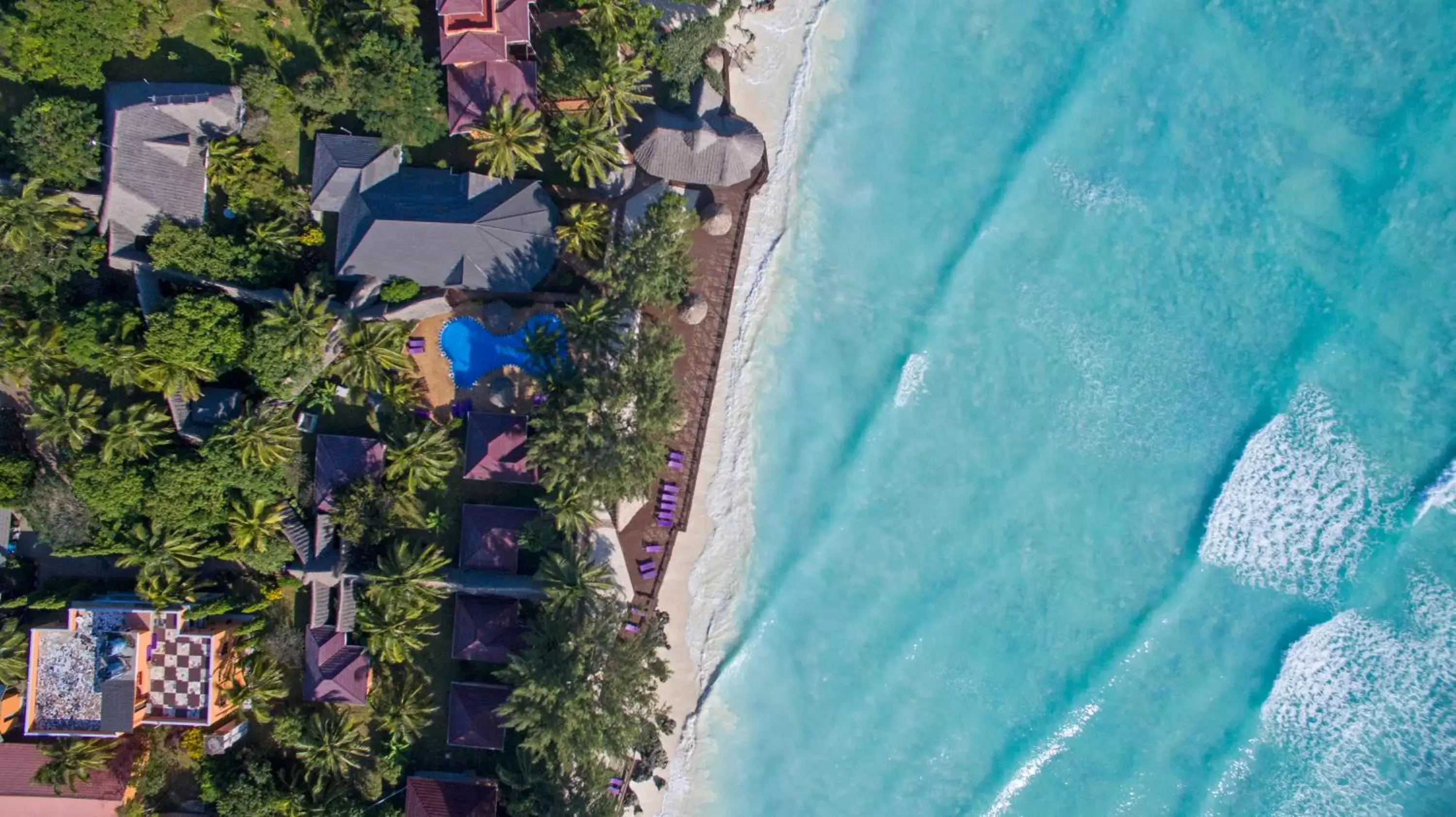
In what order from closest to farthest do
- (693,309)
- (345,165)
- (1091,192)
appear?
1. (345,165)
2. (693,309)
3. (1091,192)

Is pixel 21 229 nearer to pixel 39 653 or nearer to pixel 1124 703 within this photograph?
pixel 39 653

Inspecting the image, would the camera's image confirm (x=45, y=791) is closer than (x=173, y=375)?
No

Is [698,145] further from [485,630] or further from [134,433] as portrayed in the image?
[134,433]

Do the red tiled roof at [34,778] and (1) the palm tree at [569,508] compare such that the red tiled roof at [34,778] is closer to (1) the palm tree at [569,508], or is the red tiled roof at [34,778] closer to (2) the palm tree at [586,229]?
(1) the palm tree at [569,508]

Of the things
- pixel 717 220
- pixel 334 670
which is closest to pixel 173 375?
pixel 334 670

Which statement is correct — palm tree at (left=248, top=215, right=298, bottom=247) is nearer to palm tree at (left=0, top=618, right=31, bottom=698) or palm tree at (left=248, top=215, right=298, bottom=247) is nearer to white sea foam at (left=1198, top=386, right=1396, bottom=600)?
palm tree at (left=0, top=618, right=31, bottom=698)

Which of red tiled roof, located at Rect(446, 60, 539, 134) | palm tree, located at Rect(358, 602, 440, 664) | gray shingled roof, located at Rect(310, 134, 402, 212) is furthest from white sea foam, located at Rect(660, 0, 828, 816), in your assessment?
gray shingled roof, located at Rect(310, 134, 402, 212)
